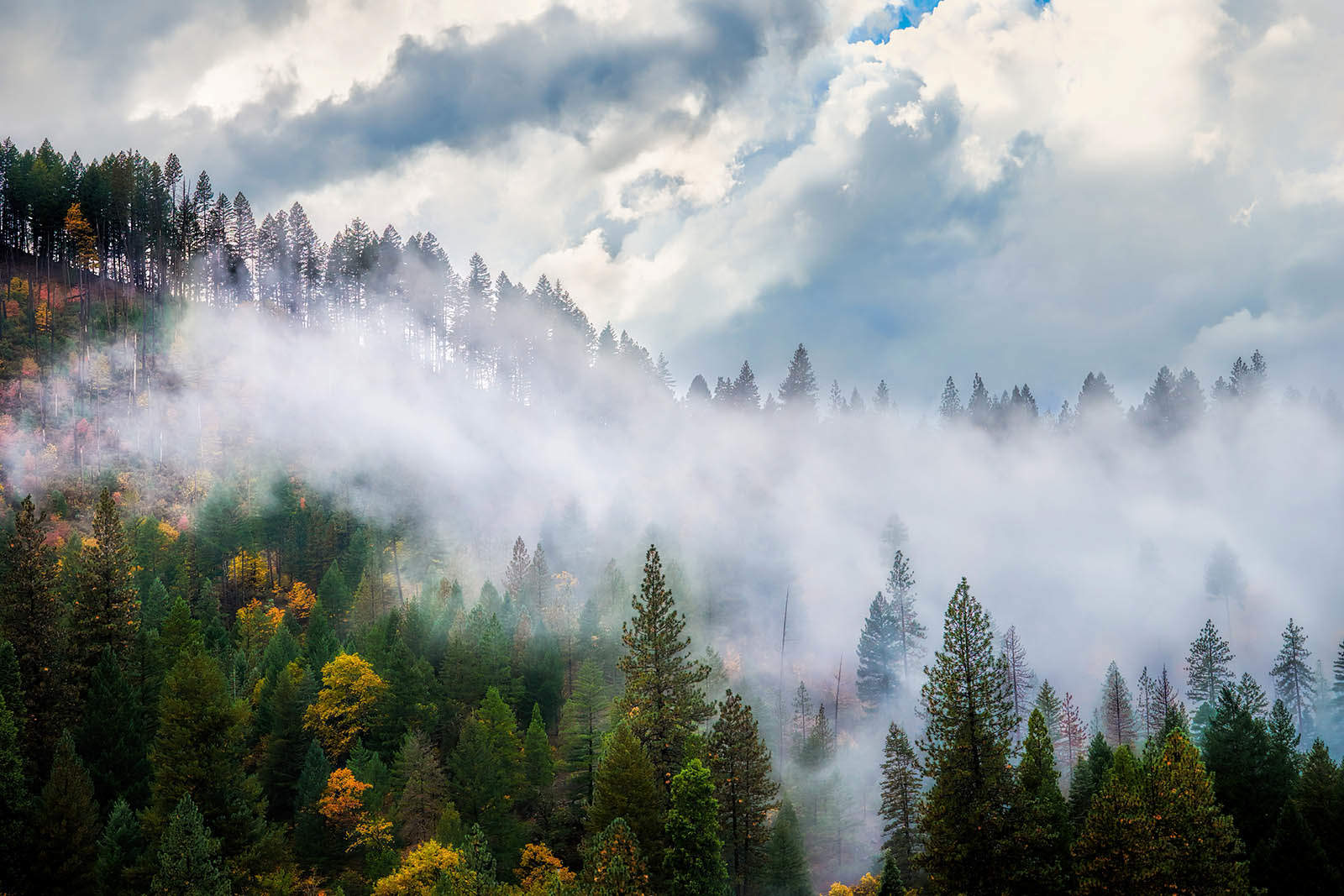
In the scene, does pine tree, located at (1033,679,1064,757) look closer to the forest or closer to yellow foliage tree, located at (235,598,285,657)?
the forest

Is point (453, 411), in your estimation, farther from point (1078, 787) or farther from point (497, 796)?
point (1078, 787)

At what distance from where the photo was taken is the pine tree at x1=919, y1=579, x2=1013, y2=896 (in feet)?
95.6

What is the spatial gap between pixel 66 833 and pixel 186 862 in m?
6.85

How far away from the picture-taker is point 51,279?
104312mm

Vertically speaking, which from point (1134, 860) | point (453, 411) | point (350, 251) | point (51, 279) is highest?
point (350, 251)

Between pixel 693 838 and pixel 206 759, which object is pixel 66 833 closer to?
pixel 206 759

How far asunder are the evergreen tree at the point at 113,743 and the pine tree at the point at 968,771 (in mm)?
38664

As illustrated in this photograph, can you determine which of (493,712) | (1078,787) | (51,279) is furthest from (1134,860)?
(51,279)

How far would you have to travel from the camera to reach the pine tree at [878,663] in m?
87.2

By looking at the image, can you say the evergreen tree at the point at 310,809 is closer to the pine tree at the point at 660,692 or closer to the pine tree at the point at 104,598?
the pine tree at the point at 104,598

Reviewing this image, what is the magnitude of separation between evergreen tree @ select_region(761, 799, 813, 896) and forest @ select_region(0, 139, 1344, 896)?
0.34 meters

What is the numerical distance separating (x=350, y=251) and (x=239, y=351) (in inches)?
1127

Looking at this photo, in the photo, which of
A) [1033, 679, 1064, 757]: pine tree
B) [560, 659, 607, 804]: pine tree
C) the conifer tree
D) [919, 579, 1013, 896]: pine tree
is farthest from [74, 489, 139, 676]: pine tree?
[1033, 679, 1064, 757]: pine tree

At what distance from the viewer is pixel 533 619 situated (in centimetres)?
7306
